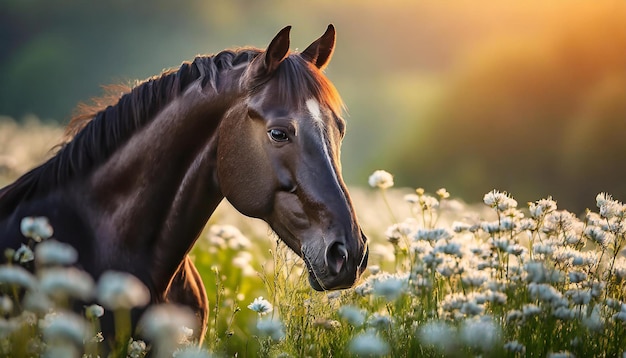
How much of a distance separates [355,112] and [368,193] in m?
12.9

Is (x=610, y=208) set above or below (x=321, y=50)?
below

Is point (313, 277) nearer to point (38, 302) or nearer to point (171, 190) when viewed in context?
point (171, 190)

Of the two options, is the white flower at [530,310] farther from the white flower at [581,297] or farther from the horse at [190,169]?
the horse at [190,169]

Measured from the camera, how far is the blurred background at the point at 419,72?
821 inches

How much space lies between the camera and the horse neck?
13.8ft

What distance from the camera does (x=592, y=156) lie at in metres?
21.5

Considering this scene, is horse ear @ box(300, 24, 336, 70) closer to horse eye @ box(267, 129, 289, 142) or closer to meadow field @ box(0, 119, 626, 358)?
horse eye @ box(267, 129, 289, 142)

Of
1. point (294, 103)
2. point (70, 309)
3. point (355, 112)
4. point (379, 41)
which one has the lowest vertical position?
point (70, 309)

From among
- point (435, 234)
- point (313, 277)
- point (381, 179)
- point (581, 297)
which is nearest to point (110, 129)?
point (313, 277)

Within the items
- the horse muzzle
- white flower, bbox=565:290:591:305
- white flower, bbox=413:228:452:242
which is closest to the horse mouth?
the horse muzzle

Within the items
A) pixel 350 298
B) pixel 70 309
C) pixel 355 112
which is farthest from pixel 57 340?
pixel 355 112

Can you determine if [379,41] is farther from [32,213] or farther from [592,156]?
[32,213]

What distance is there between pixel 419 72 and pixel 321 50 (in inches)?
786

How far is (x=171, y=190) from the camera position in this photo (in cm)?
424
